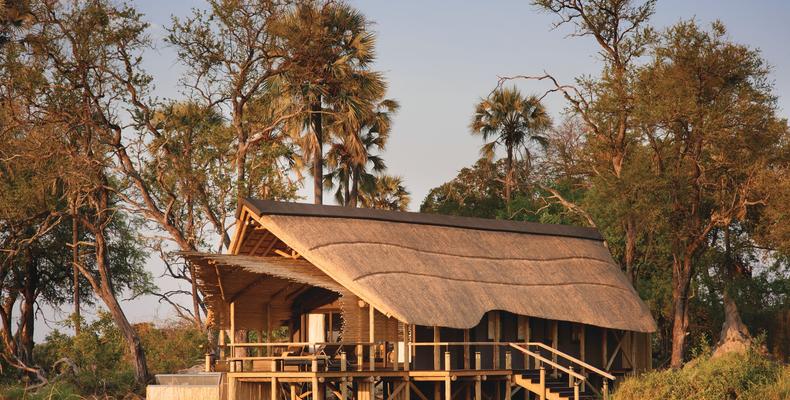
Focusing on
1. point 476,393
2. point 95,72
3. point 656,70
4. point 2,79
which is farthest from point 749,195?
point 2,79

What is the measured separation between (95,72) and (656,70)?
1702cm

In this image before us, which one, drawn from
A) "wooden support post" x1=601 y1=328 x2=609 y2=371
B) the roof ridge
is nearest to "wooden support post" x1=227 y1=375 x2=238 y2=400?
the roof ridge

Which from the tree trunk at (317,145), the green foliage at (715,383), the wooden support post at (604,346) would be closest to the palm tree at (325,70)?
the tree trunk at (317,145)

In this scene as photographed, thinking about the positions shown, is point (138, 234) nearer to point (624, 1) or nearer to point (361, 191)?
point (361, 191)

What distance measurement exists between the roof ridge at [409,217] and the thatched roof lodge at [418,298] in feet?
0.12

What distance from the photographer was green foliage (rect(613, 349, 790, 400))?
2350cm

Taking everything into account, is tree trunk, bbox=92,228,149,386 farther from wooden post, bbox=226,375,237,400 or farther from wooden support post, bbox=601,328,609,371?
wooden support post, bbox=601,328,609,371

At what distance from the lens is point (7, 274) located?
42.2 meters

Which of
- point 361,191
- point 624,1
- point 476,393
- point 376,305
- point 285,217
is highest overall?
point 624,1

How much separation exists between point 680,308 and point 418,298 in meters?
12.5

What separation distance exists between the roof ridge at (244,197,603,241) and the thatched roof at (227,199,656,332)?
0.03 metres

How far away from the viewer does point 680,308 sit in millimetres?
34438

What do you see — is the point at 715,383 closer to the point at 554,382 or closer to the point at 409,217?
the point at 554,382

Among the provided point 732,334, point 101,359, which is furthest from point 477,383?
point 101,359
